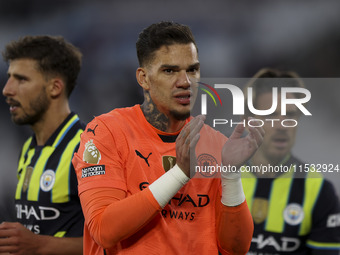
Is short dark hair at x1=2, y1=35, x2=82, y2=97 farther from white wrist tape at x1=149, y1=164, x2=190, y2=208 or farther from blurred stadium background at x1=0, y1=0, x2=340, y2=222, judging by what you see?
blurred stadium background at x1=0, y1=0, x2=340, y2=222

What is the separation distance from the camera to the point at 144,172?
1.56 m

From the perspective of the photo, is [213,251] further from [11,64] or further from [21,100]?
[11,64]

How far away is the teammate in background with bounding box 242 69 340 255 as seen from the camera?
7.13 ft

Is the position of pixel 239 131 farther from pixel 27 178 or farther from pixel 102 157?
pixel 27 178

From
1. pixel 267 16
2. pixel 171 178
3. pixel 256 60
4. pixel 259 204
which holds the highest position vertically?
pixel 267 16

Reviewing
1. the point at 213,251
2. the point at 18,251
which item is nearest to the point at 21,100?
the point at 18,251

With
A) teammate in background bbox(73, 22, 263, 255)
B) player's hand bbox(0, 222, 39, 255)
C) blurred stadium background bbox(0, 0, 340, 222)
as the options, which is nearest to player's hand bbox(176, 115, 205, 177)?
teammate in background bbox(73, 22, 263, 255)

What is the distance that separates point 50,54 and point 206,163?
1.57 metres

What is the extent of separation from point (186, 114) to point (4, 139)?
386 cm

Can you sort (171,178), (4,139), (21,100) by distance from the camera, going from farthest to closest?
(4,139) → (21,100) → (171,178)

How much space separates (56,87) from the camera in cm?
278

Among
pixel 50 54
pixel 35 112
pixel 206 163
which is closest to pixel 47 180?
pixel 35 112

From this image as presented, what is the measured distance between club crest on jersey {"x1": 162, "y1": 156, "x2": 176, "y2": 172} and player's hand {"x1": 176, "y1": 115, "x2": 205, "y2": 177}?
0.16 metres

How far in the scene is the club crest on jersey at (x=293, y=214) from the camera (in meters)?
2.21
